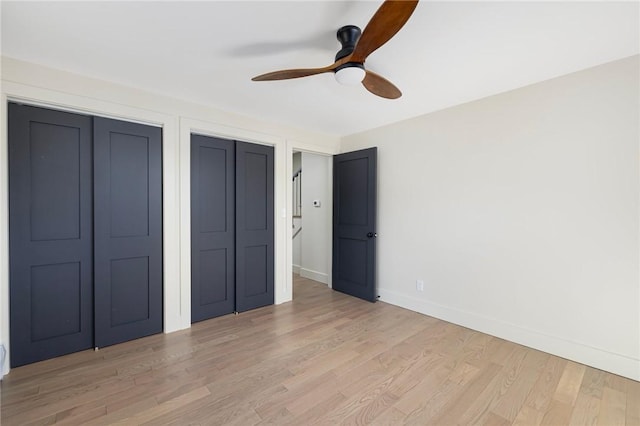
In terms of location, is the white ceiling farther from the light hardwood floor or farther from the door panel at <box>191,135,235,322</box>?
the light hardwood floor

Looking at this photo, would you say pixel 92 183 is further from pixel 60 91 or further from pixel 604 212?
pixel 604 212

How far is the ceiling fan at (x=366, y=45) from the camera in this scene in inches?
51.8

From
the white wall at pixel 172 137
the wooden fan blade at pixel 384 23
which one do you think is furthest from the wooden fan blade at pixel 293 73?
the white wall at pixel 172 137

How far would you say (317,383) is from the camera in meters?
2.05

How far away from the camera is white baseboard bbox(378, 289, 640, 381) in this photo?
2164mm

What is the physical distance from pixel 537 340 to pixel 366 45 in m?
2.90

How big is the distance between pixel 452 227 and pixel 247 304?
2.62 meters

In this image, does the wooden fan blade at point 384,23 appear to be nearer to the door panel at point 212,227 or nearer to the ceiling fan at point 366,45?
the ceiling fan at point 366,45

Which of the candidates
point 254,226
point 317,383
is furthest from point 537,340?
point 254,226

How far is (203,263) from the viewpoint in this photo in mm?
3145

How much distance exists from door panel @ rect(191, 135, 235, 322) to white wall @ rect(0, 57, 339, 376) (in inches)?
4.1

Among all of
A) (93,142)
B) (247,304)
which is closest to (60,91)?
(93,142)

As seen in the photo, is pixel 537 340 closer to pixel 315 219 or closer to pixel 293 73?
pixel 293 73

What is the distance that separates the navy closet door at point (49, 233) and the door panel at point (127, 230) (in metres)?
0.09
